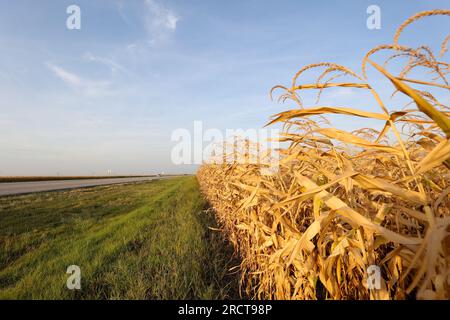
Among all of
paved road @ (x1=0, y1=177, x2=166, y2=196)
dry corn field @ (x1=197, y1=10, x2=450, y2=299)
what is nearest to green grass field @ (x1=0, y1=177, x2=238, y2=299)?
dry corn field @ (x1=197, y1=10, x2=450, y2=299)

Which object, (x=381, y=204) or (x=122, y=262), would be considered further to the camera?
(x=122, y=262)

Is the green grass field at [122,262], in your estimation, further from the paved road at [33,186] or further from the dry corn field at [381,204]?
the paved road at [33,186]

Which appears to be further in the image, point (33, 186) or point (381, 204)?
point (33, 186)

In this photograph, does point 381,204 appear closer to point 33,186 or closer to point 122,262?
point 122,262

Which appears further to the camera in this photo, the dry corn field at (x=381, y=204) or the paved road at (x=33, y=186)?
the paved road at (x=33, y=186)

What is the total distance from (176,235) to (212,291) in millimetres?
2160

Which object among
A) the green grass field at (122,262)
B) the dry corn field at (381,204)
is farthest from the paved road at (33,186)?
the dry corn field at (381,204)

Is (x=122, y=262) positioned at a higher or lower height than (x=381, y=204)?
lower

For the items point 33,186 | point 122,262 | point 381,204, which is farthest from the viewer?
point 33,186

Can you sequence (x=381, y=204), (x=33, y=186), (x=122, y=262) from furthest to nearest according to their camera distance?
(x=33, y=186) → (x=122, y=262) → (x=381, y=204)

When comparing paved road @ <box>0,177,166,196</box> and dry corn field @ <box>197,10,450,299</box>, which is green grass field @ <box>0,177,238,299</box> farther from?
paved road @ <box>0,177,166,196</box>

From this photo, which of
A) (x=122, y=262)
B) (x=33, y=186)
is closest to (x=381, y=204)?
(x=122, y=262)
